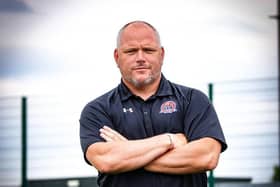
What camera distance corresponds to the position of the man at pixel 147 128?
11.3 feet

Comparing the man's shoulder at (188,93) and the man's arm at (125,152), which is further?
the man's shoulder at (188,93)

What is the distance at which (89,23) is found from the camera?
7.37 meters

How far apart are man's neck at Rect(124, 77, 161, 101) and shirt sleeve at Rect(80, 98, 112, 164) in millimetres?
162

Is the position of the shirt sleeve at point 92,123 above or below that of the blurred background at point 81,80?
below

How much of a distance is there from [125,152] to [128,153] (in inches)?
0.6

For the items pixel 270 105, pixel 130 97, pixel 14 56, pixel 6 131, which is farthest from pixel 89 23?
pixel 130 97

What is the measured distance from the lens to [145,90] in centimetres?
359

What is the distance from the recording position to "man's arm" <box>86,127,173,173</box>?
11.2ft

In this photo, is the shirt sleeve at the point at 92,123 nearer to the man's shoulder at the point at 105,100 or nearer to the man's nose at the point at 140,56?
the man's shoulder at the point at 105,100

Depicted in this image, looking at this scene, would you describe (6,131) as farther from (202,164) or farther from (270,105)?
(202,164)

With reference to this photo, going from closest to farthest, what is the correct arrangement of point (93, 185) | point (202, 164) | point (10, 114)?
point (202, 164) < point (93, 185) < point (10, 114)

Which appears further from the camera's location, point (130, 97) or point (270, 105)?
point (270, 105)

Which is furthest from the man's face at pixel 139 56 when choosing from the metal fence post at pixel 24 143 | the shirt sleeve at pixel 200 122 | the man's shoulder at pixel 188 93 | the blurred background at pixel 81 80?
the metal fence post at pixel 24 143

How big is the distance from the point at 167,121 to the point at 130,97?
211mm
